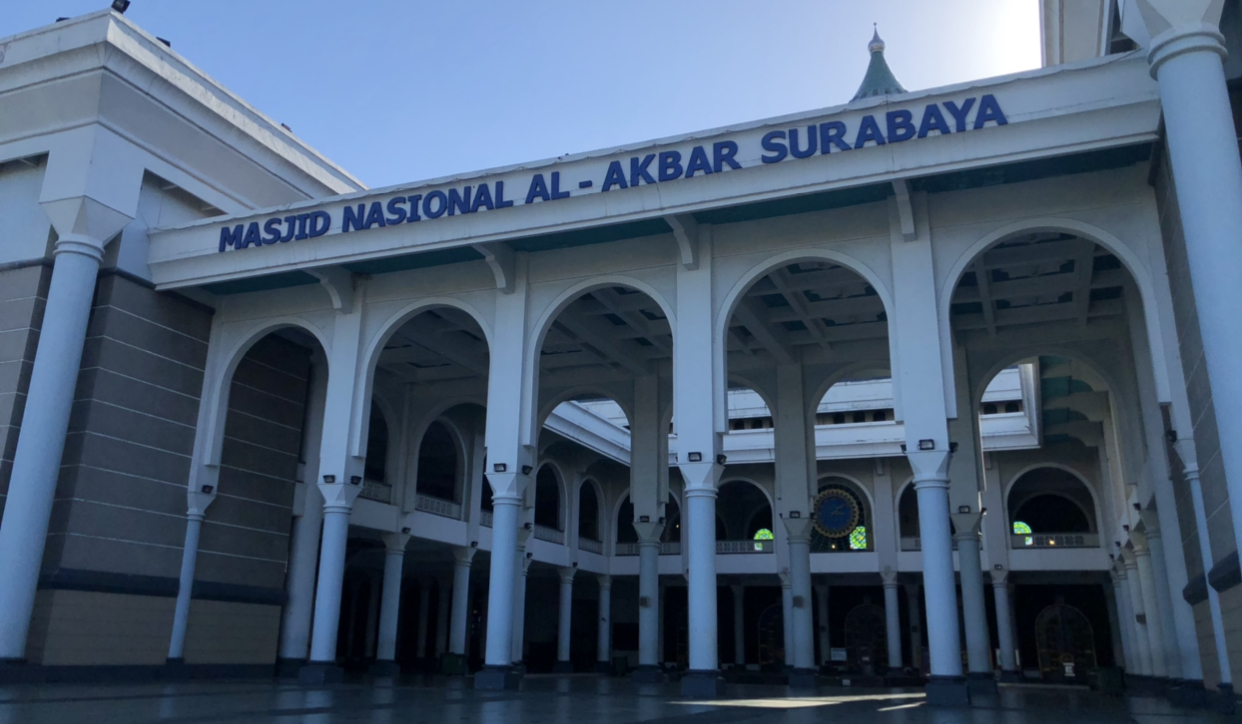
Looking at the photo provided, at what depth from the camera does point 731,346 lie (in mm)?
17000

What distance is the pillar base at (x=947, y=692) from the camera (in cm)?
1024

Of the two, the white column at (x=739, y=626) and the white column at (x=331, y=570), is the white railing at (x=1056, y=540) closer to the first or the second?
the white column at (x=739, y=626)

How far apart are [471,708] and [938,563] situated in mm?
5402

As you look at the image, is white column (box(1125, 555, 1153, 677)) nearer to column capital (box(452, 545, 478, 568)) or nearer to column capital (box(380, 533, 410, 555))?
column capital (box(452, 545, 478, 568))

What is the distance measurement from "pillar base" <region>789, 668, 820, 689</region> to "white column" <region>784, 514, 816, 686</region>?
2 cm

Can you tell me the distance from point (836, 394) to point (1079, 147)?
18644 mm

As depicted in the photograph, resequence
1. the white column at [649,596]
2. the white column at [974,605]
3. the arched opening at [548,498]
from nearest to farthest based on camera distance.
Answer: the white column at [974,605] → the white column at [649,596] → the arched opening at [548,498]

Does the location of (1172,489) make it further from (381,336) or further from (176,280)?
(176,280)

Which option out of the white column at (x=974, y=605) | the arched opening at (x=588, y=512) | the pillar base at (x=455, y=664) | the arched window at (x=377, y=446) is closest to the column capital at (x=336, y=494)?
the arched window at (x=377, y=446)

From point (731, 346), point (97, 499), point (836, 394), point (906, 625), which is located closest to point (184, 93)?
point (97, 499)

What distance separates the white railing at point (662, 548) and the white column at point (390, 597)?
→ 400 inches

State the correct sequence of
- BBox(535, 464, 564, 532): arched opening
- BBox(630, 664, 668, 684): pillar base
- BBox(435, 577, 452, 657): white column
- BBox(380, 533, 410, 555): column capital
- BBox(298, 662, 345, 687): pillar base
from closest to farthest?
BBox(298, 662, 345, 687): pillar base < BBox(630, 664, 668, 684): pillar base < BBox(380, 533, 410, 555): column capital < BBox(535, 464, 564, 532): arched opening < BBox(435, 577, 452, 657): white column

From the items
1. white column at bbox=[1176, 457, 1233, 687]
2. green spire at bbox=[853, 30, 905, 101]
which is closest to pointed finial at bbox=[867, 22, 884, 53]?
Answer: green spire at bbox=[853, 30, 905, 101]

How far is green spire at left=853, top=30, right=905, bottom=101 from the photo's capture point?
19.0 metres
